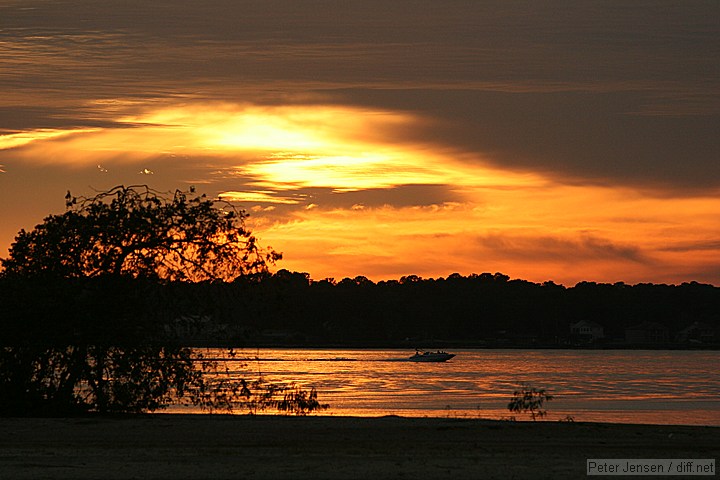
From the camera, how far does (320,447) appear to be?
24047mm

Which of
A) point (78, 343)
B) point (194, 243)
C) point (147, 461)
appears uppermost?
point (194, 243)

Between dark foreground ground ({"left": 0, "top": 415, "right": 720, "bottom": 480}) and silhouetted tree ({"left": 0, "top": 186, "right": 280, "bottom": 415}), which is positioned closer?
dark foreground ground ({"left": 0, "top": 415, "right": 720, "bottom": 480})

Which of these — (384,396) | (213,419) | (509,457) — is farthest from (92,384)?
(384,396)

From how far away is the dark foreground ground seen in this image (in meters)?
20.3

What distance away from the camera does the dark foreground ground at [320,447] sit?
2028 cm

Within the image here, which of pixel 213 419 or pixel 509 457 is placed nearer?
pixel 509 457

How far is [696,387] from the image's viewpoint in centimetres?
7988

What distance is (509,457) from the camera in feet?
73.7

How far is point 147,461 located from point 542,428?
11.0 meters

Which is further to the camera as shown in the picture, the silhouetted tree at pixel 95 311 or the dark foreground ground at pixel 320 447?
the silhouetted tree at pixel 95 311

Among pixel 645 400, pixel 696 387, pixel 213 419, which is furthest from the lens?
pixel 696 387

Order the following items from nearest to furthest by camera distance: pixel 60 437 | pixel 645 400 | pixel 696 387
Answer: pixel 60 437, pixel 645 400, pixel 696 387

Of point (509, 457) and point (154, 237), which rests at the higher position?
point (154, 237)

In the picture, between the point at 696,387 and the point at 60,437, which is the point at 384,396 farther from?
the point at 60,437
